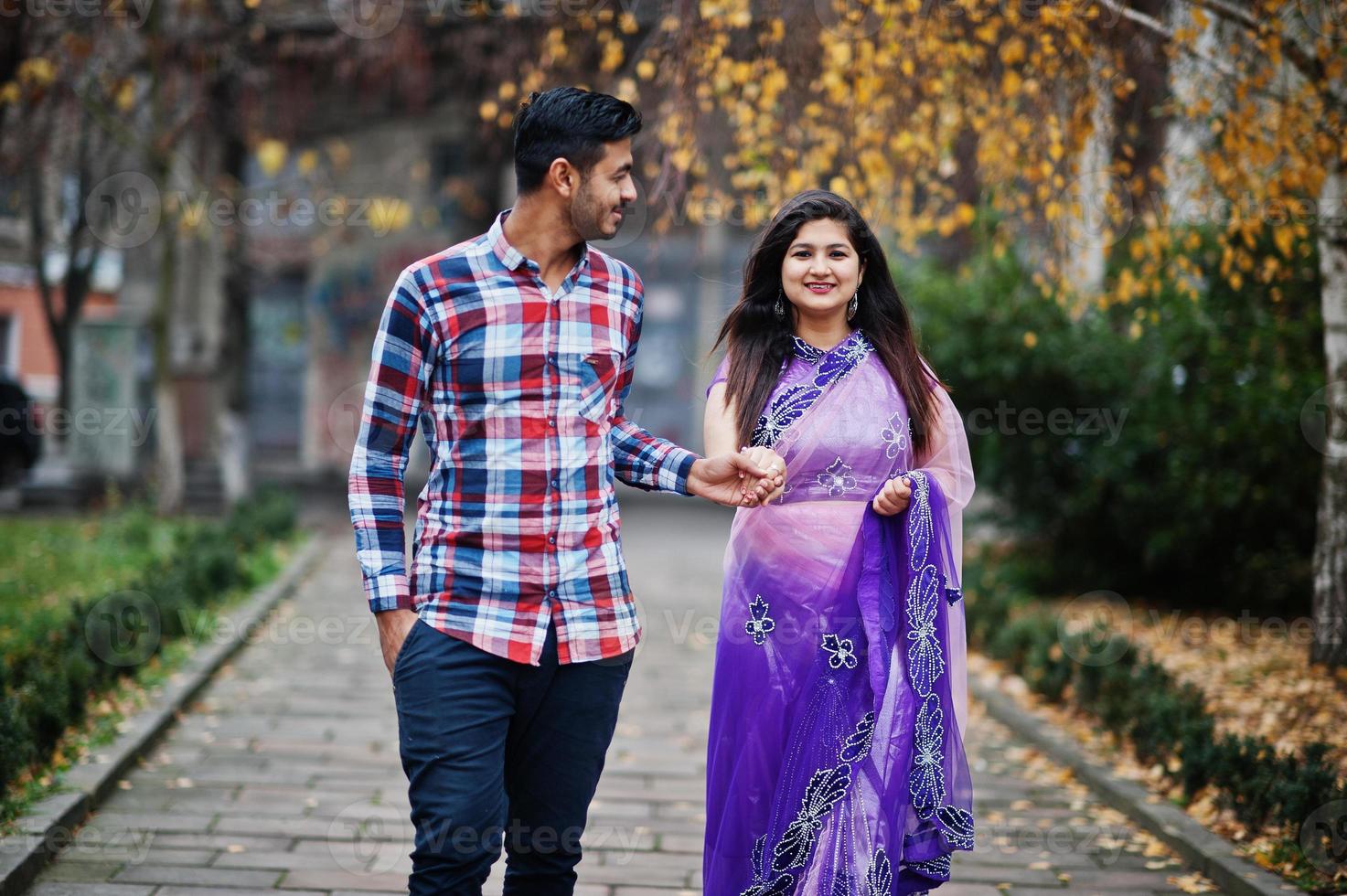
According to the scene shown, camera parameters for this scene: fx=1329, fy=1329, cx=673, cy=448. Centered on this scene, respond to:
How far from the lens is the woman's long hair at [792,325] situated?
3.45 metres

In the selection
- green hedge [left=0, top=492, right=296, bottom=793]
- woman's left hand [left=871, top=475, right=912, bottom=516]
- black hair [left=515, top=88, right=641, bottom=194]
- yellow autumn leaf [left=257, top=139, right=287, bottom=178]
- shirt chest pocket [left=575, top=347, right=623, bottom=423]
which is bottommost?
green hedge [left=0, top=492, right=296, bottom=793]

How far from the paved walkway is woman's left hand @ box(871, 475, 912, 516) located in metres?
1.66

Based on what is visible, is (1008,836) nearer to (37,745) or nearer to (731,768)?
(731,768)

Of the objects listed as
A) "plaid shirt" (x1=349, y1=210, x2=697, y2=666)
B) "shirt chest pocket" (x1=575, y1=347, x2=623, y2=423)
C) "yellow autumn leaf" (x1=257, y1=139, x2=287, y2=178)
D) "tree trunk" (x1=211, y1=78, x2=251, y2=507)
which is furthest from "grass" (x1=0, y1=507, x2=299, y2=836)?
"yellow autumn leaf" (x1=257, y1=139, x2=287, y2=178)

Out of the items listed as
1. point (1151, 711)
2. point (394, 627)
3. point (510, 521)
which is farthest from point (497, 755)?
point (1151, 711)

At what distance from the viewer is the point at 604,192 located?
2.86 metres

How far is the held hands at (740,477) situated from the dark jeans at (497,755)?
0.47 meters

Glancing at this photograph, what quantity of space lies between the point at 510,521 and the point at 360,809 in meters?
2.67

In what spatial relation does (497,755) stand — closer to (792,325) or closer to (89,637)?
(792,325)

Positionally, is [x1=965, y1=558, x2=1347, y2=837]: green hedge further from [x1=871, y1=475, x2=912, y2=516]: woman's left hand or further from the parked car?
the parked car

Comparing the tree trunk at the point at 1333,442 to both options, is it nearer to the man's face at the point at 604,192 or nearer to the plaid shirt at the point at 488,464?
the man's face at the point at 604,192

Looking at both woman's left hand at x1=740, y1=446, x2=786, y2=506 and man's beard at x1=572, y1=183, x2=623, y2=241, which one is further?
woman's left hand at x1=740, y1=446, x2=786, y2=506

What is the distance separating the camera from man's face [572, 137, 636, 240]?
2.86 m

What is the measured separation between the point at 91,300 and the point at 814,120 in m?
14.7
